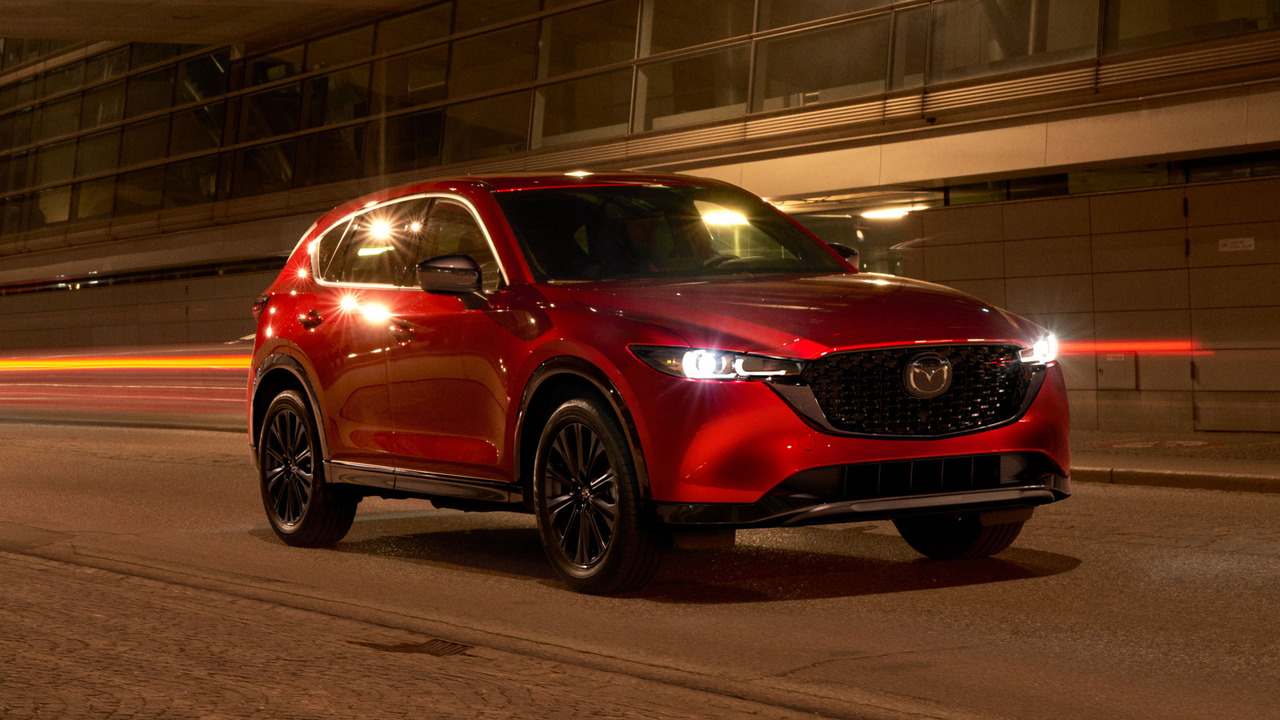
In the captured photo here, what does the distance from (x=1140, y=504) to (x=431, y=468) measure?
509cm

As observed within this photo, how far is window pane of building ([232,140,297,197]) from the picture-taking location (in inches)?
1359

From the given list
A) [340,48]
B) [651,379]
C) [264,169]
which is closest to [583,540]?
[651,379]

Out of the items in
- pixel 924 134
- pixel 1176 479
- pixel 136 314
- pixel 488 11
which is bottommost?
pixel 1176 479

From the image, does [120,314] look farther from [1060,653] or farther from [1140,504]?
[1060,653]

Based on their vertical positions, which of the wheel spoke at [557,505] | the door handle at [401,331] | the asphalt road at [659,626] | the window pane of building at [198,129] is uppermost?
the window pane of building at [198,129]

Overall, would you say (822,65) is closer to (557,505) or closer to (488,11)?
(488,11)

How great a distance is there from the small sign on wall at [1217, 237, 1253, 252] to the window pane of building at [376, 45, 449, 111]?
16143 millimetres

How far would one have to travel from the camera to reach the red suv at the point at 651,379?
630 centimetres

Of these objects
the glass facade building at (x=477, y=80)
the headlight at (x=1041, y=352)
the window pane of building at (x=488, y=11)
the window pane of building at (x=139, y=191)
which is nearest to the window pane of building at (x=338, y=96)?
the glass facade building at (x=477, y=80)

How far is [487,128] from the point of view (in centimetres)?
2903

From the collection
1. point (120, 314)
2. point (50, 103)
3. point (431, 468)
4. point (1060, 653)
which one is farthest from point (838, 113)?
point (50, 103)

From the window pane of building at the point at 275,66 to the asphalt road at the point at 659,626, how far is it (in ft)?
86.4

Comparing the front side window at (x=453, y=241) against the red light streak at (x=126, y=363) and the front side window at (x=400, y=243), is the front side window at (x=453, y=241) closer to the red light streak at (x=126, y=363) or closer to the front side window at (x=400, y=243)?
the front side window at (x=400, y=243)

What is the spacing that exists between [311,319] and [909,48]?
14.1 meters
